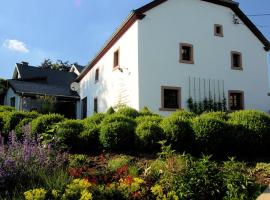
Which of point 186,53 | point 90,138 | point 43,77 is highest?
point 43,77

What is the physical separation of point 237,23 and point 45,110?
15.4 metres

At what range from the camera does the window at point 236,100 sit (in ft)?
72.2

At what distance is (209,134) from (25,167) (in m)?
4.46

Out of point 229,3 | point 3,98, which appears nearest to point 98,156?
point 229,3

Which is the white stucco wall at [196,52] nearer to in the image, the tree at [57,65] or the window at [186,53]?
the window at [186,53]

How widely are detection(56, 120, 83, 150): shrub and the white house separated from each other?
9625 millimetres

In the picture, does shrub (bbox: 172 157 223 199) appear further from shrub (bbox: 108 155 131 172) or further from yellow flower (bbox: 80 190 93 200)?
shrub (bbox: 108 155 131 172)

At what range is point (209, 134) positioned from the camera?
28.8ft

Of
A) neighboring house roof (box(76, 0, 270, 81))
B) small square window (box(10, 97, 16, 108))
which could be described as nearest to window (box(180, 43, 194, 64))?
neighboring house roof (box(76, 0, 270, 81))

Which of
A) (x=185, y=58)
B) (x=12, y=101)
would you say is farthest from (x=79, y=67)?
(x=185, y=58)

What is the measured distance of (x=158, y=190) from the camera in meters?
5.73

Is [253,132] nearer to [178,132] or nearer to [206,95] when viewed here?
[178,132]

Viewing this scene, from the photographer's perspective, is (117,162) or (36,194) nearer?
(36,194)

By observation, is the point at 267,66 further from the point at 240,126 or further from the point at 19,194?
the point at 19,194
